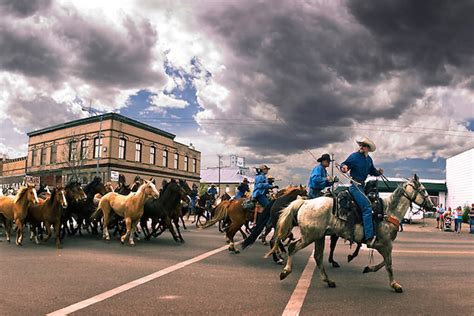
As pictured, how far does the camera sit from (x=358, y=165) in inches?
276

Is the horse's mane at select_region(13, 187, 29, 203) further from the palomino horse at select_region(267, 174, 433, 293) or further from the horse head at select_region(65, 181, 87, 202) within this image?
the palomino horse at select_region(267, 174, 433, 293)

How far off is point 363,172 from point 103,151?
3988cm

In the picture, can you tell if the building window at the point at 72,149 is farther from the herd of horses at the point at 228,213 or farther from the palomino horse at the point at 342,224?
A: the palomino horse at the point at 342,224

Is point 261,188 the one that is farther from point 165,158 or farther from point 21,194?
point 165,158

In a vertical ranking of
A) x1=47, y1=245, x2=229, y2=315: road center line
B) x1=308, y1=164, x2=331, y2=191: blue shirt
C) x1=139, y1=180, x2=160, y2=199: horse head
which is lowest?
x1=47, y1=245, x2=229, y2=315: road center line

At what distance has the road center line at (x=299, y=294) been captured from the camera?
4.96 meters

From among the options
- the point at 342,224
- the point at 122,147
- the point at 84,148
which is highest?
the point at 122,147

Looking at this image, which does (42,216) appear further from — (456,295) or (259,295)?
(456,295)

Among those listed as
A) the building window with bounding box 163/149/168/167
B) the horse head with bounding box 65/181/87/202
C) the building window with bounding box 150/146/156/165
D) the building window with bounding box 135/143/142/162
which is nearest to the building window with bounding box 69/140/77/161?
the building window with bounding box 135/143/142/162

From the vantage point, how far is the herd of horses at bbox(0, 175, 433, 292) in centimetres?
663

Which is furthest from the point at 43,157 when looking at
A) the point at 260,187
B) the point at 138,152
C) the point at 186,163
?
the point at 260,187

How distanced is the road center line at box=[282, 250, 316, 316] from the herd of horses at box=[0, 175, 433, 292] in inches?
14.1

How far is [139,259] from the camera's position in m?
8.84

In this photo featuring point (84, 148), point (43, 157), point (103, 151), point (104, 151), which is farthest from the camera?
point (43, 157)
